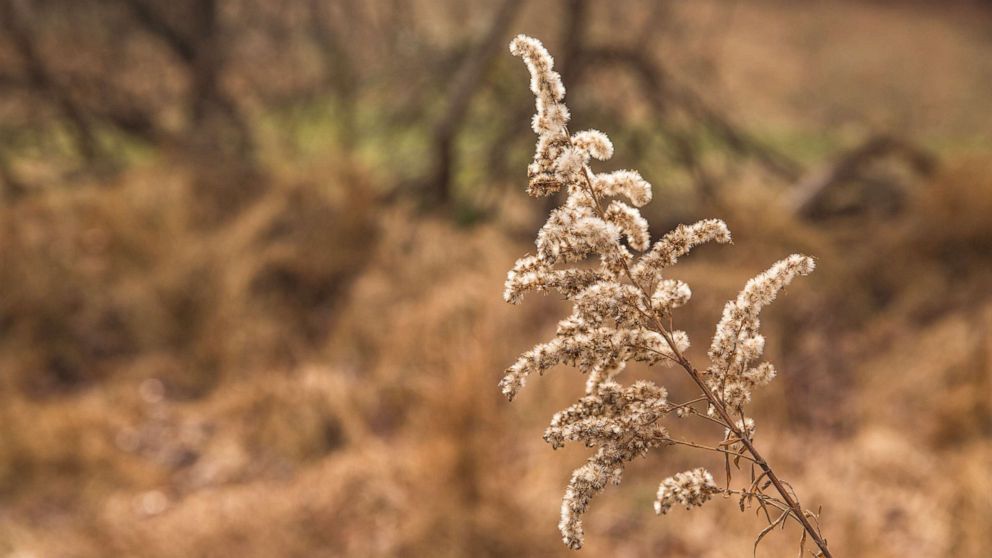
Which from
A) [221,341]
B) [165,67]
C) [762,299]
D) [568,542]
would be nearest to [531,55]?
[762,299]

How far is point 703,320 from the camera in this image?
5.12 meters

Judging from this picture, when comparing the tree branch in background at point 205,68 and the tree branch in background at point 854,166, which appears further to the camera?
the tree branch in background at point 205,68

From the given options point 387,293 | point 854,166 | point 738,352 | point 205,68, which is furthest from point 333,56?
point 738,352

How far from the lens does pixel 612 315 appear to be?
758 millimetres

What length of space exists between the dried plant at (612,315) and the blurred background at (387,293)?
6.81 feet

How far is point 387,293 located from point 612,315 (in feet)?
16.3

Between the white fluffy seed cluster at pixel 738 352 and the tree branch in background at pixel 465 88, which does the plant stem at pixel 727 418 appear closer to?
the white fluffy seed cluster at pixel 738 352

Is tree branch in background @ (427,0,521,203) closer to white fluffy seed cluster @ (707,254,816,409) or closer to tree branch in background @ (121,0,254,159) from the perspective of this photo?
tree branch in background @ (121,0,254,159)

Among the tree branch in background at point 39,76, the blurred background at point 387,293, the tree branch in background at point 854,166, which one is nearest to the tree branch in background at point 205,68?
the blurred background at point 387,293

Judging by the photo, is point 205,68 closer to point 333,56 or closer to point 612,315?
point 333,56

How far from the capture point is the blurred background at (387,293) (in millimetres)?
3518

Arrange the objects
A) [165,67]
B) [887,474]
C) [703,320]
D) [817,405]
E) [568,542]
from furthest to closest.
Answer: [165,67] < [703,320] < [817,405] < [887,474] < [568,542]

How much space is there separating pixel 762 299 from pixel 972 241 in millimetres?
5226

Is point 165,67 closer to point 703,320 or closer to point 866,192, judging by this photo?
point 703,320
